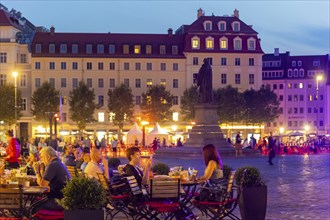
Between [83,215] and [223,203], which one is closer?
[83,215]

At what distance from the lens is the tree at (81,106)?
9669 centimetres

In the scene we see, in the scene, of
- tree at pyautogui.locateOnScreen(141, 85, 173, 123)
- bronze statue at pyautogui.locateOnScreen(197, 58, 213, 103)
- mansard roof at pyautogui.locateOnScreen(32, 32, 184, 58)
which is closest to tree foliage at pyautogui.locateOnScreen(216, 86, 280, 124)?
tree at pyautogui.locateOnScreen(141, 85, 173, 123)

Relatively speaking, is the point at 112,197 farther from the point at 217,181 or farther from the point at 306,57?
the point at 306,57

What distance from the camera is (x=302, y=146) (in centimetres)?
6881

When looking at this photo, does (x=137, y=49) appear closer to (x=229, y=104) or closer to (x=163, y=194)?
(x=229, y=104)

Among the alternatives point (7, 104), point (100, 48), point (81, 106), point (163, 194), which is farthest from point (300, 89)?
point (163, 194)

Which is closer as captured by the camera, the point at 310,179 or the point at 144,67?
Answer: the point at 310,179

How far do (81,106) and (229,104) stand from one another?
63.0ft

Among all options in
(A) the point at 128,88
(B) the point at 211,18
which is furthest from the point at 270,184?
(B) the point at 211,18

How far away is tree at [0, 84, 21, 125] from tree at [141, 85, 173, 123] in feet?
53.9

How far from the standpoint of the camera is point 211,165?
49.9 ft

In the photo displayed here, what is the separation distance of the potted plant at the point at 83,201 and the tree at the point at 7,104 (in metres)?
82.7

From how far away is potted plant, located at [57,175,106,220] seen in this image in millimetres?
11086

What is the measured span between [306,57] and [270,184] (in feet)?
358
